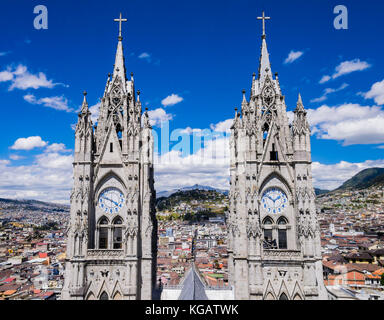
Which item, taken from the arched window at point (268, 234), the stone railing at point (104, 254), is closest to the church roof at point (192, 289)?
the stone railing at point (104, 254)

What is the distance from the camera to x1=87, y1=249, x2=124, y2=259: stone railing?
83.4 ft

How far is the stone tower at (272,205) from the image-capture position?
82.4 ft

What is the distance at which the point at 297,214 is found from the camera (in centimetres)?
2595

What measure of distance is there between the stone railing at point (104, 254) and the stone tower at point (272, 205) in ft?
29.0

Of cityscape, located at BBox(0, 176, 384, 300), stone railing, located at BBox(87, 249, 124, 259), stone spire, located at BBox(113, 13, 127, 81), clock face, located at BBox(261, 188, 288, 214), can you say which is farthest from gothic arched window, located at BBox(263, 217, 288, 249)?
stone spire, located at BBox(113, 13, 127, 81)

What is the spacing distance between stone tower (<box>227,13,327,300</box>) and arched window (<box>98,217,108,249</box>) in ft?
33.1

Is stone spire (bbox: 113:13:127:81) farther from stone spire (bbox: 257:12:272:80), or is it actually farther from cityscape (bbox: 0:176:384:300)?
cityscape (bbox: 0:176:384:300)

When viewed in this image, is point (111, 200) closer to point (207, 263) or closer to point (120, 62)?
point (120, 62)

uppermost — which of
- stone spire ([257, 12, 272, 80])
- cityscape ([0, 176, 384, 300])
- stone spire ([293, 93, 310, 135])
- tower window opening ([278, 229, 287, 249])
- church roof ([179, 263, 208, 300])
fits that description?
stone spire ([257, 12, 272, 80])

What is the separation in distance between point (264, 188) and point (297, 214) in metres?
3.16

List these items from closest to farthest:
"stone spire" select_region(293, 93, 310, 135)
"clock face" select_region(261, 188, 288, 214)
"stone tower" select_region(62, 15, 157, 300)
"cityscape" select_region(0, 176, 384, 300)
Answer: "stone tower" select_region(62, 15, 157, 300), "clock face" select_region(261, 188, 288, 214), "stone spire" select_region(293, 93, 310, 135), "cityscape" select_region(0, 176, 384, 300)
